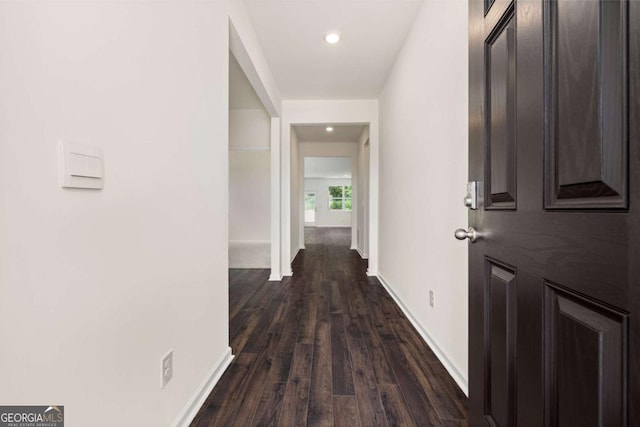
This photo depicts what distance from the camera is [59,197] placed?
69 cm

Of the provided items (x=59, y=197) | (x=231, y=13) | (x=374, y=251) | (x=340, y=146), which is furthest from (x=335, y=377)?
(x=340, y=146)

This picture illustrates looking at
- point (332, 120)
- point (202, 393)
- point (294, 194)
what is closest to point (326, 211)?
point (294, 194)

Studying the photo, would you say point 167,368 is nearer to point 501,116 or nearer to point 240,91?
point 501,116

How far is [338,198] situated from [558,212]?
14.5m

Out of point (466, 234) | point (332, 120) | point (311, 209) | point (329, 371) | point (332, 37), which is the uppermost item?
point (332, 37)

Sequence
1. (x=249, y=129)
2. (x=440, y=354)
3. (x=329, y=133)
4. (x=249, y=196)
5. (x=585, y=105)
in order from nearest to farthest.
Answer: (x=585, y=105), (x=440, y=354), (x=249, y=129), (x=249, y=196), (x=329, y=133)

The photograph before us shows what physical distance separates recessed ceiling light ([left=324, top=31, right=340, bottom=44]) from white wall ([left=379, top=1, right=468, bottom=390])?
2.00 feet

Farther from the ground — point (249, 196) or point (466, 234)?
point (249, 196)

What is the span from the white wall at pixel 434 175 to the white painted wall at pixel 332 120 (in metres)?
1.00

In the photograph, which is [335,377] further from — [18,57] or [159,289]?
[18,57]

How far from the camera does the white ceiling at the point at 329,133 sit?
5.26m

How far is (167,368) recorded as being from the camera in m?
1.15

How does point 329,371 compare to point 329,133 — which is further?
point 329,133

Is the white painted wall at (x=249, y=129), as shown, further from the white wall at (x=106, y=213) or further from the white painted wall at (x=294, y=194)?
the white wall at (x=106, y=213)
